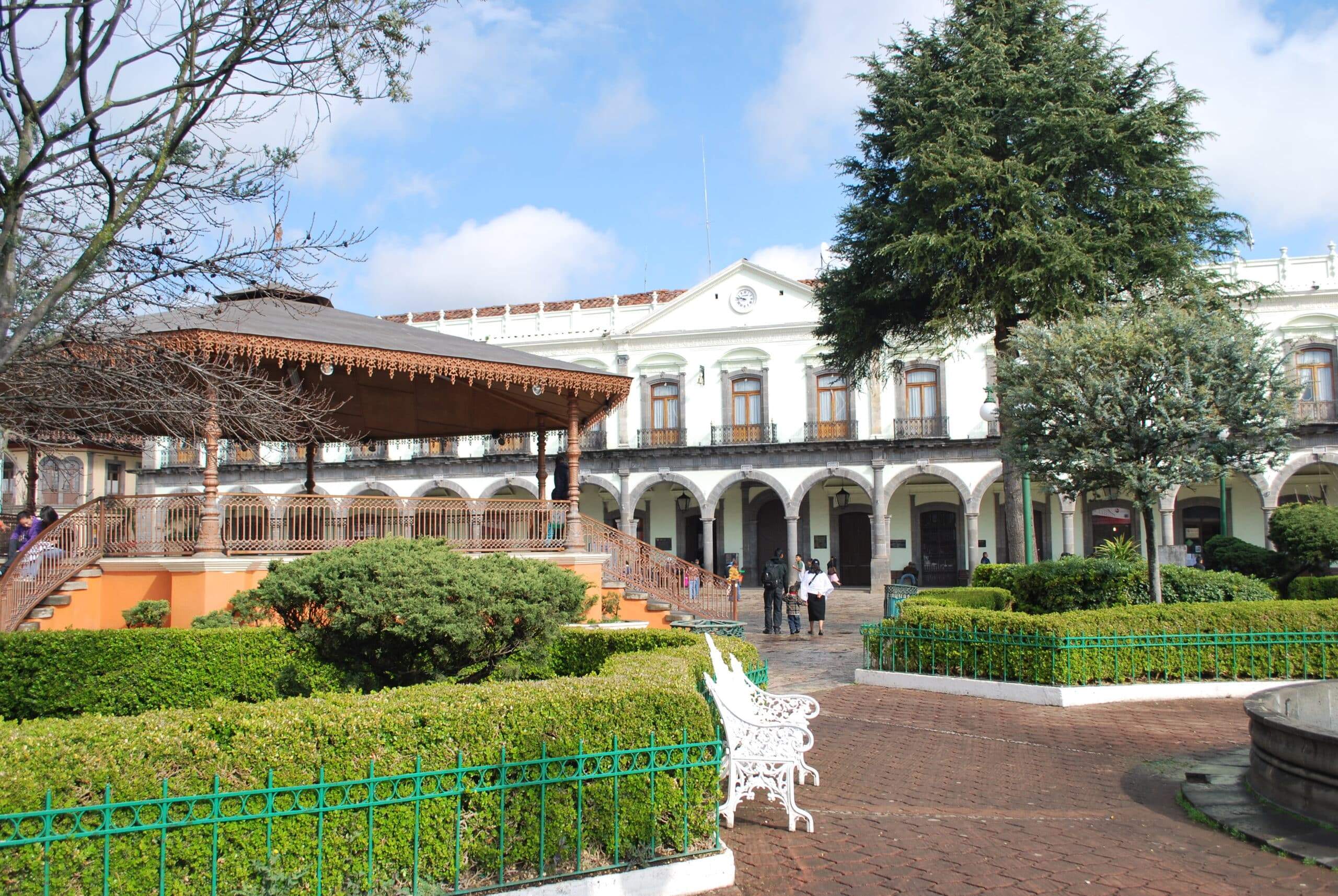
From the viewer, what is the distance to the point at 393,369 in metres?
12.2

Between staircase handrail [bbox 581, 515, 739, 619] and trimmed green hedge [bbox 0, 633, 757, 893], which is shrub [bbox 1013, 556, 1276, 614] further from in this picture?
trimmed green hedge [bbox 0, 633, 757, 893]

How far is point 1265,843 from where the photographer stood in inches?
215

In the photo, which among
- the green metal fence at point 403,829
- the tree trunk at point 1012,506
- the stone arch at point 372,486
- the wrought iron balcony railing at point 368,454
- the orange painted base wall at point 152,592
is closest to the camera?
the green metal fence at point 403,829

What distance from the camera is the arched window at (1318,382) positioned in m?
27.6

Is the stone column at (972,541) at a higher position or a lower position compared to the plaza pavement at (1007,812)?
higher

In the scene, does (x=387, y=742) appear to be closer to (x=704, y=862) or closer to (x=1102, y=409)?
(x=704, y=862)

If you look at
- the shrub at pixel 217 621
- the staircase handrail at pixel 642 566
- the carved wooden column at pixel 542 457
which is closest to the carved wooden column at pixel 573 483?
the staircase handrail at pixel 642 566

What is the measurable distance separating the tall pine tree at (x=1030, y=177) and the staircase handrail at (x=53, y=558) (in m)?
12.0

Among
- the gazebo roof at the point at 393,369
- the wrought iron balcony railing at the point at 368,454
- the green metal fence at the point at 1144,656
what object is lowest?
the green metal fence at the point at 1144,656

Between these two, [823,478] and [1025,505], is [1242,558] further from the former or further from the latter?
[823,478]

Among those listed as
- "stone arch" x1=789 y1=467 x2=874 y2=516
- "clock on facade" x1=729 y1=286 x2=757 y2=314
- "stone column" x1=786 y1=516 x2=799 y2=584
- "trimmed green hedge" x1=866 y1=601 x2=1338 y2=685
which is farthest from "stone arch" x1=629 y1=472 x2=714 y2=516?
"trimmed green hedge" x1=866 y1=601 x2=1338 y2=685

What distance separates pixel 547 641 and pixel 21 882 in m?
3.45

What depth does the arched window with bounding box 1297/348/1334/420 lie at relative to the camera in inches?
1085

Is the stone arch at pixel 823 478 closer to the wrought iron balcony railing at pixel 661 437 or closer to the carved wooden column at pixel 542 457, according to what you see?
the wrought iron balcony railing at pixel 661 437
